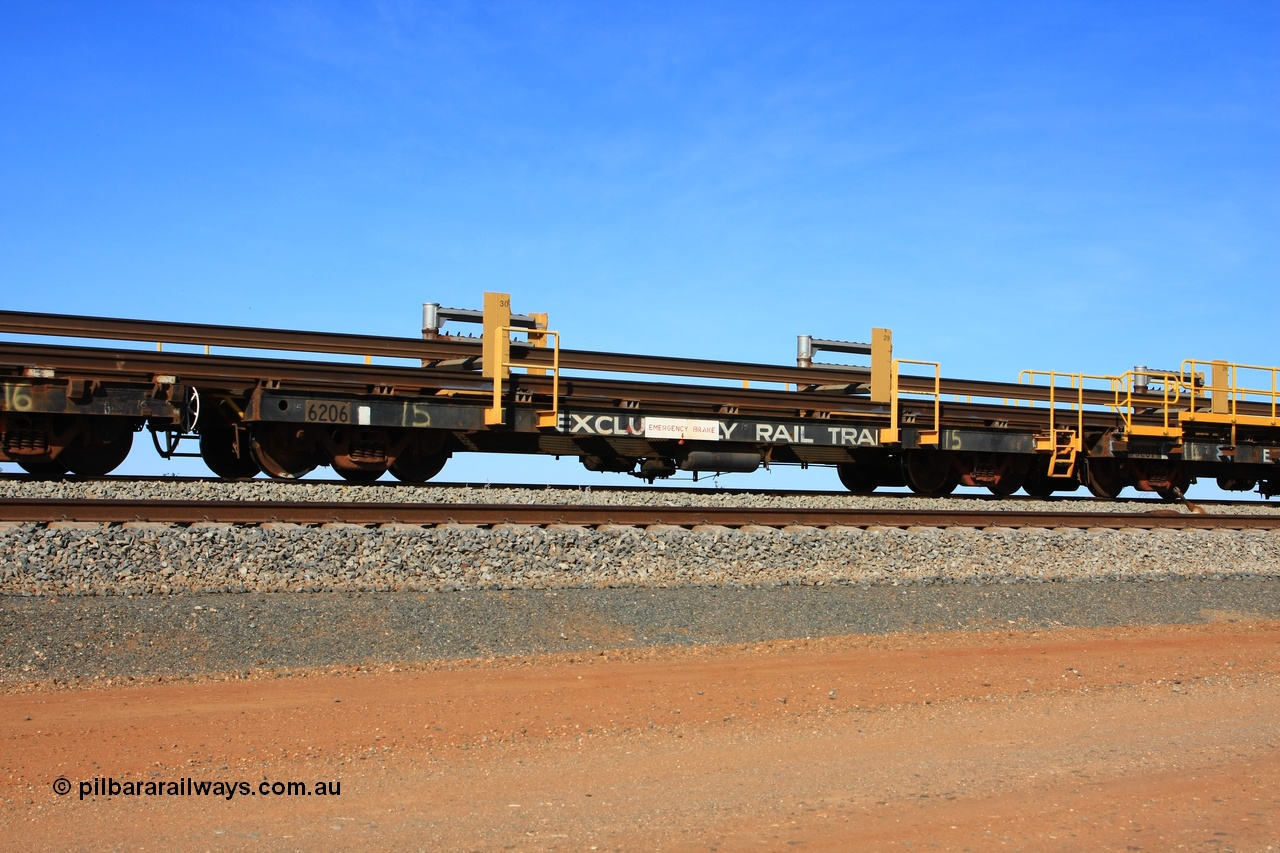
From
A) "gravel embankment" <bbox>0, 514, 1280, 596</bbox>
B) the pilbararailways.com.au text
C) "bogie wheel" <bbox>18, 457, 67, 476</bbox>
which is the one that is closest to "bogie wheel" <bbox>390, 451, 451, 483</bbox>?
"bogie wheel" <bbox>18, 457, 67, 476</bbox>

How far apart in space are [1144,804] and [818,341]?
557 inches

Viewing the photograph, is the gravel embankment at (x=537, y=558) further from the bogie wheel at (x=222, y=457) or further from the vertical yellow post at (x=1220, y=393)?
the vertical yellow post at (x=1220, y=393)

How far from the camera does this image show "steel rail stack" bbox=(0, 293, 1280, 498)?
490 inches

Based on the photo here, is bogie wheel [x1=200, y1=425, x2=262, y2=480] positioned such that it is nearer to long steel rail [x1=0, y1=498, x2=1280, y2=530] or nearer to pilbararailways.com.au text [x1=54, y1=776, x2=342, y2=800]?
long steel rail [x1=0, y1=498, x2=1280, y2=530]

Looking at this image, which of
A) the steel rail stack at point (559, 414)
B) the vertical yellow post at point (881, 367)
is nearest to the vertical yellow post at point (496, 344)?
the steel rail stack at point (559, 414)

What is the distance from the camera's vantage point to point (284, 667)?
675 cm

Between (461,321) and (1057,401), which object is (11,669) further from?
(1057,401)

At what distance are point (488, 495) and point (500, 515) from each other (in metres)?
2.19

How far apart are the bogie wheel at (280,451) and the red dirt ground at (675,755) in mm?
7126

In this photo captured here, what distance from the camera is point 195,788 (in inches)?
183

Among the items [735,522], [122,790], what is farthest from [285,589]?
[735,522]

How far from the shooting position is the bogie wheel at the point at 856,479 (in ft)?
57.6

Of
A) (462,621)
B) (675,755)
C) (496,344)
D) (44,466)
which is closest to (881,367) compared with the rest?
(496,344)

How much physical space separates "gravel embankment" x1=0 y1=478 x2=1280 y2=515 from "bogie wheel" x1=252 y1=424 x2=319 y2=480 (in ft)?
1.74
